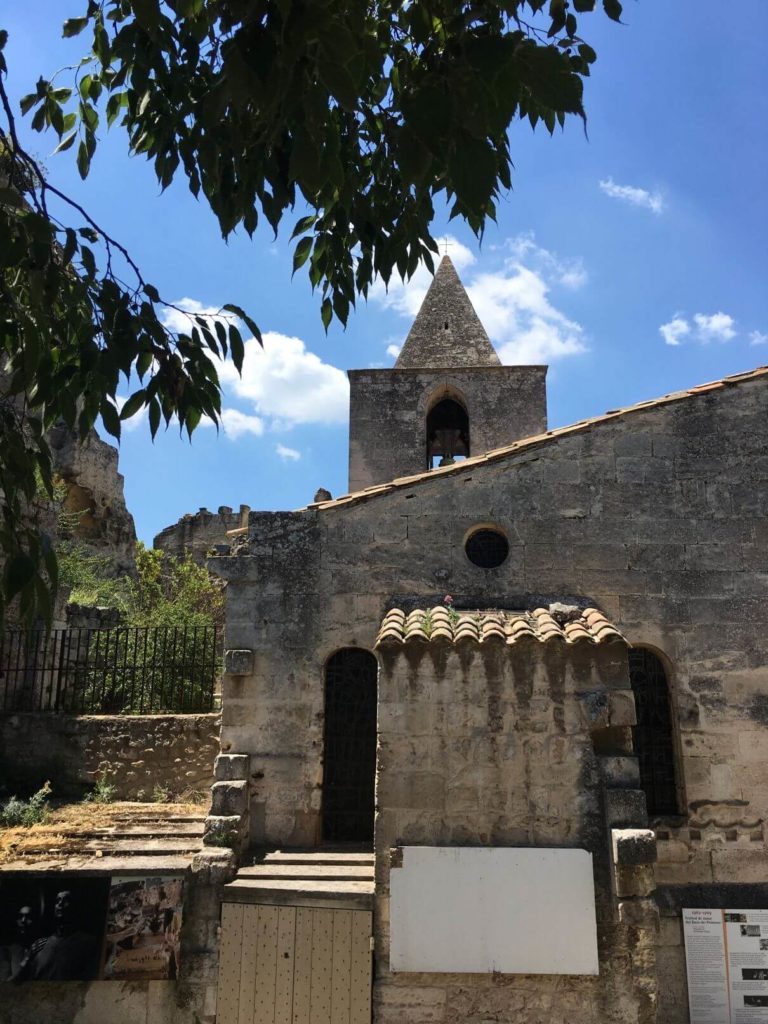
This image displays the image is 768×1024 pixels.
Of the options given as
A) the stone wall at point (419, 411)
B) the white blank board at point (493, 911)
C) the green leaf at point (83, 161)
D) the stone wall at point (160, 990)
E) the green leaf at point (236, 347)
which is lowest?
the stone wall at point (160, 990)

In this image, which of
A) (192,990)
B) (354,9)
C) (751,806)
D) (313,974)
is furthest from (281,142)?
(751,806)

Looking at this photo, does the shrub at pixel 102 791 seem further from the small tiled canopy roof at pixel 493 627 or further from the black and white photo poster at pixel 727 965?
the black and white photo poster at pixel 727 965

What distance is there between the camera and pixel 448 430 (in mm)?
15797

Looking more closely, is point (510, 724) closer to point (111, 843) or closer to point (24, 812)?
point (111, 843)

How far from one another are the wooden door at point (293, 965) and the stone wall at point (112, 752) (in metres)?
3.45

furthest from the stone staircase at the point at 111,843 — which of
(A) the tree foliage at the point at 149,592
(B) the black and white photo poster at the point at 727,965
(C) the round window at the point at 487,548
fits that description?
(A) the tree foliage at the point at 149,592

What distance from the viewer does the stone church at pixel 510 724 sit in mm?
7090

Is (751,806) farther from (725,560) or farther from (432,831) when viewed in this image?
(432,831)

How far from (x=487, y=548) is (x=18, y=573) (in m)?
6.99

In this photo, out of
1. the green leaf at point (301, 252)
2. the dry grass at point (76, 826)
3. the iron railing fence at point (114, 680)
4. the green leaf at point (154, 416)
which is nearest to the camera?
the green leaf at point (154, 416)

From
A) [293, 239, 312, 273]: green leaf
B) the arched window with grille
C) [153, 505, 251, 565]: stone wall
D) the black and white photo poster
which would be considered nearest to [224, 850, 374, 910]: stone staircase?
the arched window with grille

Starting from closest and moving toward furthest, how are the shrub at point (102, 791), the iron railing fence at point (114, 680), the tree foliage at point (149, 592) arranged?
1. the shrub at point (102, 791)
2. the iron railing fence at point (114, 680)
3. the tree foliage at point (149, 592)

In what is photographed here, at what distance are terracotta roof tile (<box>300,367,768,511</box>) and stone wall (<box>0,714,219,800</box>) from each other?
3835 millimetres

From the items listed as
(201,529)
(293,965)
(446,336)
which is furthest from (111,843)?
(201,529)
